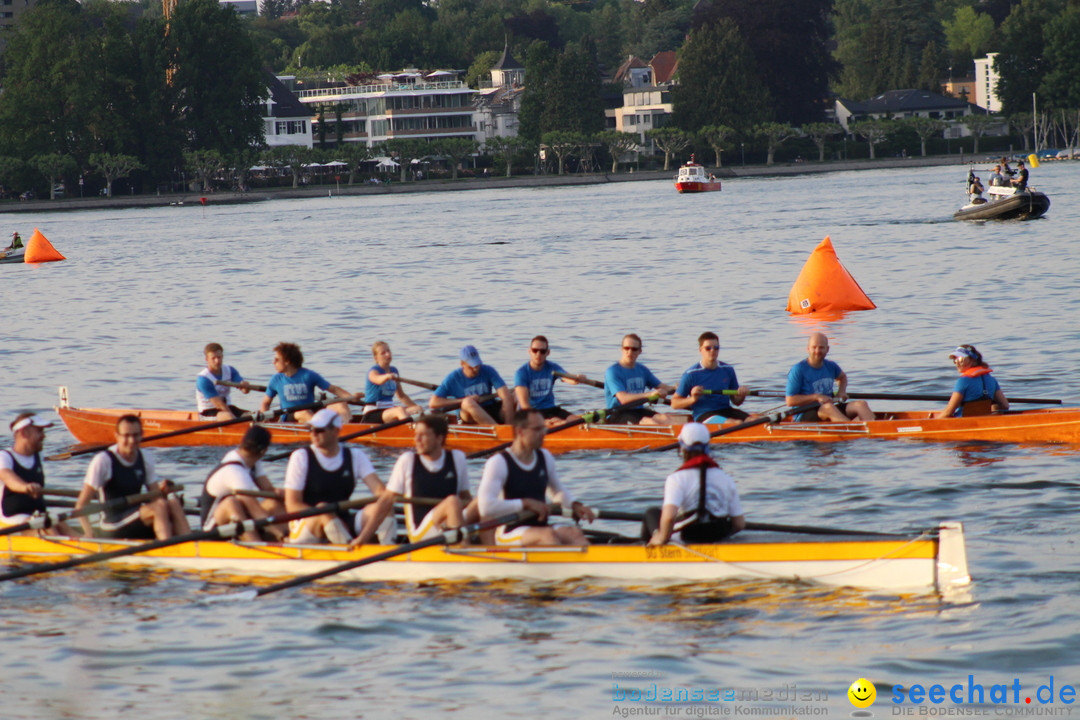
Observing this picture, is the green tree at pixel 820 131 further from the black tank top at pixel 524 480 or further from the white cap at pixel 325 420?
the white cap at pixel 325 420

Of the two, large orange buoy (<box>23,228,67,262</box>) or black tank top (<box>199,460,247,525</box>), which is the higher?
large orange buoy (<box>23,228,67,262</box>)

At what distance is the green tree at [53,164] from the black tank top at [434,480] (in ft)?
334

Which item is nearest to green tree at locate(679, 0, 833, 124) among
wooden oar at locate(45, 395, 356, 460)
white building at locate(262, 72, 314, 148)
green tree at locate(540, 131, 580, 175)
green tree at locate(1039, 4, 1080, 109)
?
green tree at locate(540, 131, 580, 175)

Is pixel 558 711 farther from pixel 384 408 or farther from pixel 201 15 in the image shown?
pixel 201 15

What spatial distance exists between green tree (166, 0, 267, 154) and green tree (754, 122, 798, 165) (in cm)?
4218

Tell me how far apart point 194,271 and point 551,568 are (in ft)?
134

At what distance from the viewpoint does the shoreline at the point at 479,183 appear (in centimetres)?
11088

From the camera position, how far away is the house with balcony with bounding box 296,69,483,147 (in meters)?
134

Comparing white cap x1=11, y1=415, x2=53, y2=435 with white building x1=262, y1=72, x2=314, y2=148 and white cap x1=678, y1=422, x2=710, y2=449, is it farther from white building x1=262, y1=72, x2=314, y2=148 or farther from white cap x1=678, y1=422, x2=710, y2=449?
white building x1=262, y1=72, x2=314, y2=148

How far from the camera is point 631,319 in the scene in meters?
30.6

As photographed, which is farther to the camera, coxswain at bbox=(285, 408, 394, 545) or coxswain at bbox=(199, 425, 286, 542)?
coxswain at bbox=(199, 425, 286, 542)

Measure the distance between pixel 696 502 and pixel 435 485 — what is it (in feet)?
6.73

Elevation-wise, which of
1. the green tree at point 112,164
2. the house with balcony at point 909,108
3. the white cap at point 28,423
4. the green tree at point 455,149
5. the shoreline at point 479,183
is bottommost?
the white cap at point 28,423

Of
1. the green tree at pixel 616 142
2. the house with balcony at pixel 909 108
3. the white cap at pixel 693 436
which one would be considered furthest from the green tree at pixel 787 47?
the white cap at pixel 693 436
